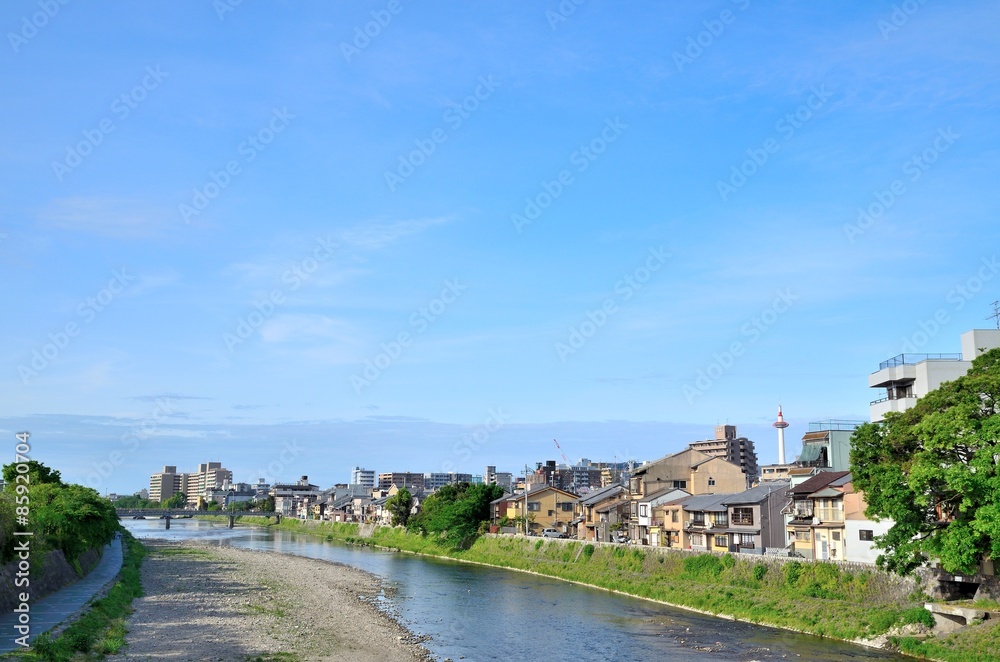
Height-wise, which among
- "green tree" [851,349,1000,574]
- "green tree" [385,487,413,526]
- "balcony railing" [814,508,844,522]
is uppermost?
"green tree" [851,349,1000,574]

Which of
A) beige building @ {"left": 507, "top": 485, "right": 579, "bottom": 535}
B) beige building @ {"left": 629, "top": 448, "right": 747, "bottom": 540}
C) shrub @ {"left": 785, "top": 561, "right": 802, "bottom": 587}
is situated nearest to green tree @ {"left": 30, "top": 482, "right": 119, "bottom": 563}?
shrub @ {"left": 785, "top": 561, "right": 802, "bottom": 587}

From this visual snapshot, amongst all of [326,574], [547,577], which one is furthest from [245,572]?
[547,577]

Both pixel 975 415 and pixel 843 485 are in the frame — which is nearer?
pixel 975 415

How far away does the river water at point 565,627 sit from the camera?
31328 mm

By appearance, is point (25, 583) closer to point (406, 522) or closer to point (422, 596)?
point (422, 596)

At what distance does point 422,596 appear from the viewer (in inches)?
1927

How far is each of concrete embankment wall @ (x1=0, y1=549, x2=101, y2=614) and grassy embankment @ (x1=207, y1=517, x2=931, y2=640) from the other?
105 ft

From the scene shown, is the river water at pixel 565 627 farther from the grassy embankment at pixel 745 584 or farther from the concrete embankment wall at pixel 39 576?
the concrete embankment wall at pixel 39 576

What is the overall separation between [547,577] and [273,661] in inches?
1287

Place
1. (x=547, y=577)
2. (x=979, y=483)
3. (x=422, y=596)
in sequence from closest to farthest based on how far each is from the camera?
(x=979, y=483), (x=422, y=596), (x=547, y=577)

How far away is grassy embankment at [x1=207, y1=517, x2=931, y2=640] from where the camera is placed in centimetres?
3366

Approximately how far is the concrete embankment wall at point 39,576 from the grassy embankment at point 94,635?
8.38 feet

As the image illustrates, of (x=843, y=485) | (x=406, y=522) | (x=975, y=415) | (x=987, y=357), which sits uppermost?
(x=987, y=357)

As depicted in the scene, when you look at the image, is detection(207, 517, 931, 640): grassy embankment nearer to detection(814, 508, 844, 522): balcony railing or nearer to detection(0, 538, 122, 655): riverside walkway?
detection(814, 508, 844, 522): balcony railing
